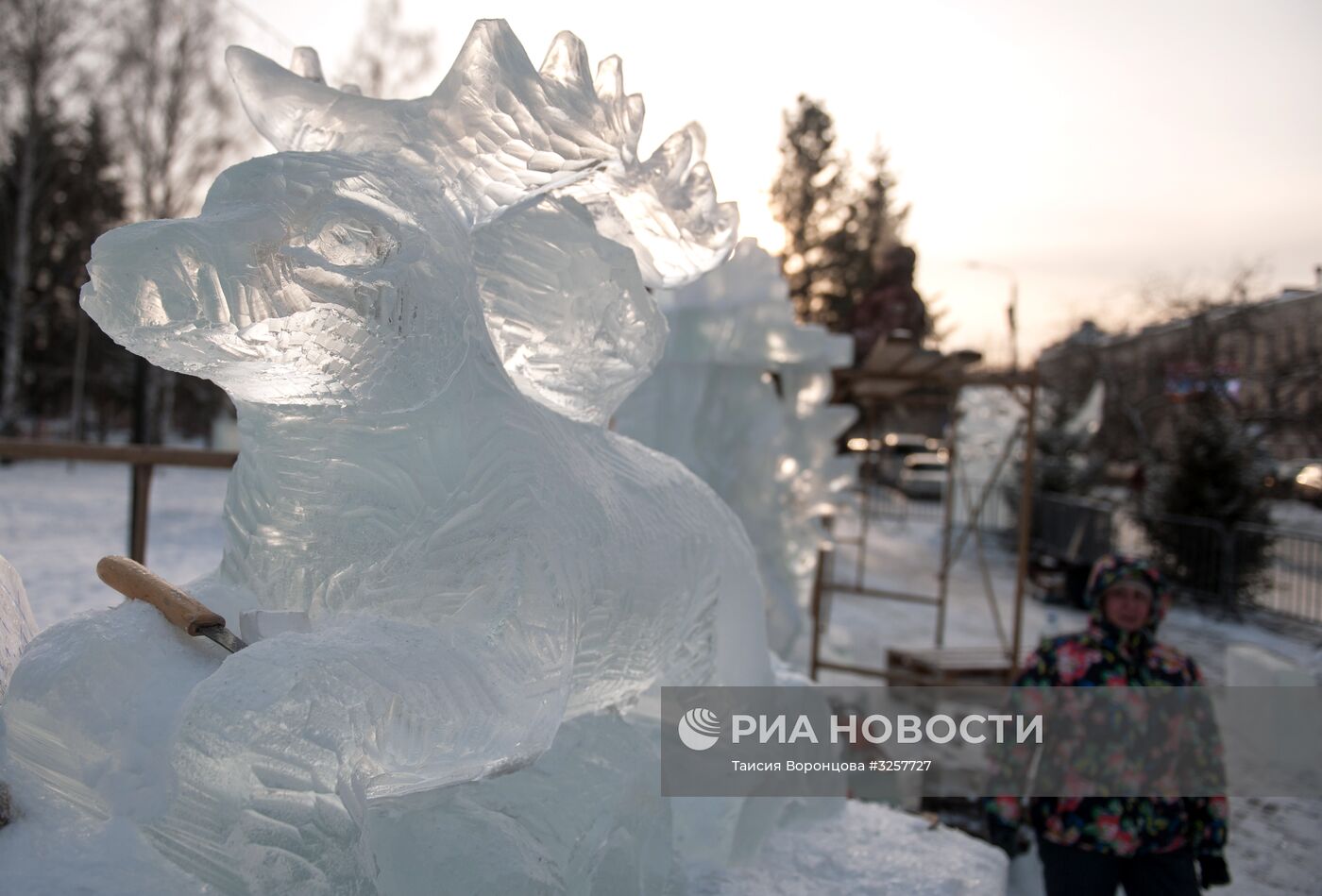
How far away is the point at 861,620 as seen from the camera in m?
9.80

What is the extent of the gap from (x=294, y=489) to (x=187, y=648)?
1.00ft

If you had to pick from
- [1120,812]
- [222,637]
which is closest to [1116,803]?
[1120,812]

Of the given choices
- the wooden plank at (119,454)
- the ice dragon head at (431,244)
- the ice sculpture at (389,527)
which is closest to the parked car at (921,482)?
the wooden plank at (119,454)

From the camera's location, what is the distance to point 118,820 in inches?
56.2

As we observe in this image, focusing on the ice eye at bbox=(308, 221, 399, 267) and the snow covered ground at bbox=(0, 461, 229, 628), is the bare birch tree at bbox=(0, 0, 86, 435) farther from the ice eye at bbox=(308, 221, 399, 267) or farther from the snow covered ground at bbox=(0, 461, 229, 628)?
the ice eye at bbox=(308, 221, 399, 267)

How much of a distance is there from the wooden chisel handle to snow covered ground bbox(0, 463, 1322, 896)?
3.96 ft

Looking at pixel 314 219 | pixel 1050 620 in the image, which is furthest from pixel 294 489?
pixel 1050 620

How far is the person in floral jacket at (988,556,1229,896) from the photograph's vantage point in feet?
8.45

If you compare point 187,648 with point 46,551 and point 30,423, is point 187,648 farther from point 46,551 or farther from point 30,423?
point 30,423

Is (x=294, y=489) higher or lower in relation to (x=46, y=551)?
higher

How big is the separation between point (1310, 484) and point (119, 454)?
26.3m

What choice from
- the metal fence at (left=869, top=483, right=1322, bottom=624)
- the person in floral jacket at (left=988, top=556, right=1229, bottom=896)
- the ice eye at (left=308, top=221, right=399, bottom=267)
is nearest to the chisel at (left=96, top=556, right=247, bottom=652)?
the ice eye at (left=308, top=221, right=399, bottom=267)

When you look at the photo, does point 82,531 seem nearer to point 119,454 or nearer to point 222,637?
point 119,454

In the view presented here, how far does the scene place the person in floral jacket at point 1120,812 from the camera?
2574 millimetres
